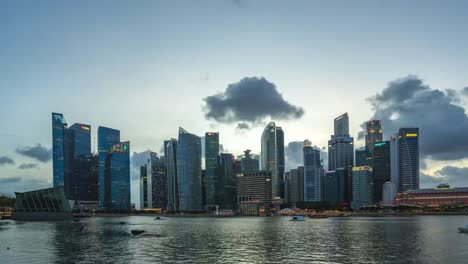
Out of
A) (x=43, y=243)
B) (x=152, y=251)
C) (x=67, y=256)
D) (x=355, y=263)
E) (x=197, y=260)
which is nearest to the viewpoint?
(x=355, y=263)

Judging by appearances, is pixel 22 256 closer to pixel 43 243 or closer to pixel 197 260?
pixel 43 243

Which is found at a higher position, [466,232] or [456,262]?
[456,262]

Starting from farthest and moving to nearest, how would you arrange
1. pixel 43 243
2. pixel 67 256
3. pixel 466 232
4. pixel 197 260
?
pixel 466 232 < pixel 43 243 < pixel 67 256 < pixel 197 260

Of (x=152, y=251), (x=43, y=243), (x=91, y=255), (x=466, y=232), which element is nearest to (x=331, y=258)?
(x=152, y=251)

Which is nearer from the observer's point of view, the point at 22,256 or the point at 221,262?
the point at 221,262

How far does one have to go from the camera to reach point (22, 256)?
262 feet

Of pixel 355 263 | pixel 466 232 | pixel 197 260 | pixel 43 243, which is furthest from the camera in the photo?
pixel 466 232

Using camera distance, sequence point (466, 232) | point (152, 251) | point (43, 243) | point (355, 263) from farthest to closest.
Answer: point (466, 232) → point (43, 243) → point (152, 251) → point (355, 263)

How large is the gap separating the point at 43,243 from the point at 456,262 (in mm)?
90294

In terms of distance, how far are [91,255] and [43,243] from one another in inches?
1221

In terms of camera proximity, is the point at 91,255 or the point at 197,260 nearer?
the point at 197,260

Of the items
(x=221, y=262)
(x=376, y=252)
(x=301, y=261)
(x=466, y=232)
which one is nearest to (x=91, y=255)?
(x=221, y=262)

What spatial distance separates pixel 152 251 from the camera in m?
88.1

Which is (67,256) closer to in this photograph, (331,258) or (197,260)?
(197,260)
